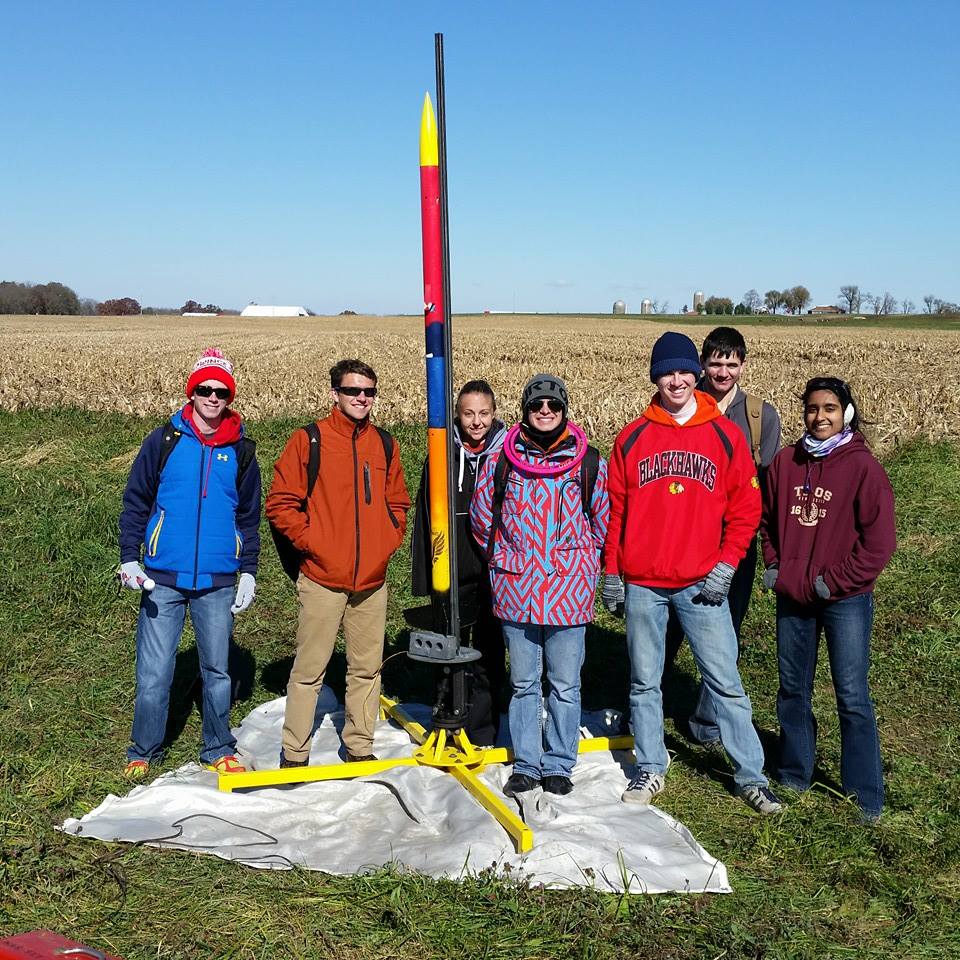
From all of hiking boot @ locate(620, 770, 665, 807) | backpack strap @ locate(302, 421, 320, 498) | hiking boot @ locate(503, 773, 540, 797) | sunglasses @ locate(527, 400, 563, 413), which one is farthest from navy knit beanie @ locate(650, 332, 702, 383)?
hiking boot @ locate(503, 773, 540, 797)

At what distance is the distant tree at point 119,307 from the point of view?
10931cm

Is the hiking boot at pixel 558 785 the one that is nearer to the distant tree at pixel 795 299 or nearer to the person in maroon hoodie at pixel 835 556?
the person in maroon hoodie at pixel 835 556

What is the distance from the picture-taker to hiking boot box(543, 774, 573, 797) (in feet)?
17.5

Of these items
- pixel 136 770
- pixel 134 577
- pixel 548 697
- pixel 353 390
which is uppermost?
pixel 353 390

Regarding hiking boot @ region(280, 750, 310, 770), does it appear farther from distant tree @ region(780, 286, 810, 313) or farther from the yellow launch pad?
distant tree @ region(780, 286, 810, 313)

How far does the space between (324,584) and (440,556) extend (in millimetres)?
682

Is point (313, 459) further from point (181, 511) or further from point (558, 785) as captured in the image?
point (558, 785)

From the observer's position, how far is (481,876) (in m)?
4.32

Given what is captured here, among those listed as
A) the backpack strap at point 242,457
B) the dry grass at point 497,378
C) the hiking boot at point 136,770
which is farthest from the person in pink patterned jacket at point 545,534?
the dry grass at point 497,378

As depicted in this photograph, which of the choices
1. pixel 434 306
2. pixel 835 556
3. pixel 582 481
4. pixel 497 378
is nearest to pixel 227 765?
pixel 582 481

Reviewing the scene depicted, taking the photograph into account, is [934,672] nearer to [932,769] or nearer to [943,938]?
[932,769]

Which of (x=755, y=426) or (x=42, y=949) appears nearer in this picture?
(x=42, y=949)

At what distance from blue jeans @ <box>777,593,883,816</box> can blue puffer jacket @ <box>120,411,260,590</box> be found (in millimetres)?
3175

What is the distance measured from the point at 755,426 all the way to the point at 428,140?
2.56 m
